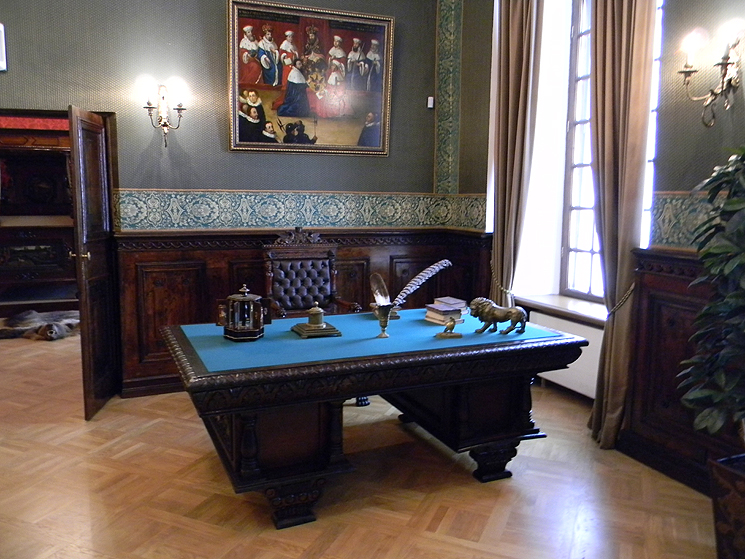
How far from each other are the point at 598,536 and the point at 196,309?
3.73m

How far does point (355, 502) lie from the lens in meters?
3.41

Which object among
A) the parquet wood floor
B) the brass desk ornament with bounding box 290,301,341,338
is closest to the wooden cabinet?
the parquet wood floor

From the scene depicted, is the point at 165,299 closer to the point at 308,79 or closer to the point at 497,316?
the point at 308,79

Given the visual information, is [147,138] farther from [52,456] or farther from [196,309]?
[52,456]

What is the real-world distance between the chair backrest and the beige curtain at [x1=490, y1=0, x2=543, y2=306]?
1.49 meters

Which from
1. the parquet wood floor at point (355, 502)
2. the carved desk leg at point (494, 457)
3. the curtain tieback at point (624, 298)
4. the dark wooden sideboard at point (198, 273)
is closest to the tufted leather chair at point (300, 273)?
the dark wooden sideboard at point (198, 273)

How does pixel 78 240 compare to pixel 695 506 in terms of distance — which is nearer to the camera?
pixel 695 506

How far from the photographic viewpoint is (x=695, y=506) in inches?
133

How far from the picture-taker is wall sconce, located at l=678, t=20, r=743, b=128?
3371 millimetres

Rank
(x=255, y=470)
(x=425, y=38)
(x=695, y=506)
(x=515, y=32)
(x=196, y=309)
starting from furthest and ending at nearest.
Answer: (x=425, y=38)
(x=196, y=309)
(x=515, y=32)
(x=695, y=506)
(x=255, y=470)

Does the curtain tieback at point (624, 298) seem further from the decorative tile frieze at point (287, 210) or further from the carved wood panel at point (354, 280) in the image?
the carved wood panel at point (354, 280)

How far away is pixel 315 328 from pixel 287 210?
2.45 meters

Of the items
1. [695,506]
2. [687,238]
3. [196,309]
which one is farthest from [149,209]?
[695,506]

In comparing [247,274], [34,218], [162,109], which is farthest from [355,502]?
[34,218]
